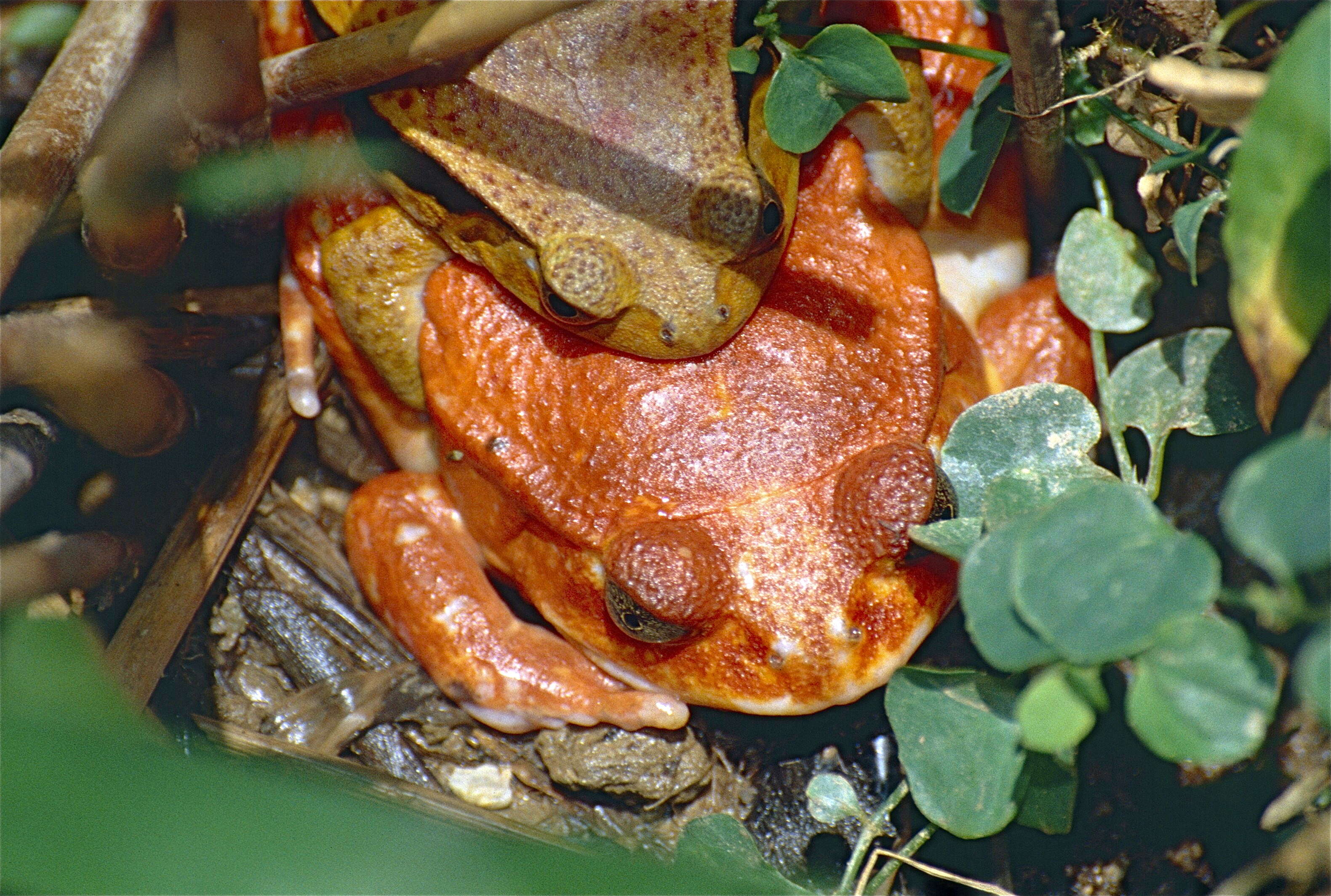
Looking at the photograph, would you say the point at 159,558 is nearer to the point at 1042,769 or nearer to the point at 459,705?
the point at 459,705

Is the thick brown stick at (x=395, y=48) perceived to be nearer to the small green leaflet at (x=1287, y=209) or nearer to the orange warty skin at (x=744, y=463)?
the orange warty skin at (x=744, y=463)

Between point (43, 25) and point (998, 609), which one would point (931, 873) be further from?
point (43, 25)

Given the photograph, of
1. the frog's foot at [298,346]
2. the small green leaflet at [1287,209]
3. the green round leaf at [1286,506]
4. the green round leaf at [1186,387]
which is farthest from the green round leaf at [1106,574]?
the frog's foot at [298,346]

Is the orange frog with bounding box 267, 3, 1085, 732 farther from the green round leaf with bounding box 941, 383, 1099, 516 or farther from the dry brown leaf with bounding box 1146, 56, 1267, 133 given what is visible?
the dry brown leaf with bounding box 1146, 56, 1267, 133

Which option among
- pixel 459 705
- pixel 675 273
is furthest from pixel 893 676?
pixel 459 705

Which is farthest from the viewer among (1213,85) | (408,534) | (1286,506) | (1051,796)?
(408,534)

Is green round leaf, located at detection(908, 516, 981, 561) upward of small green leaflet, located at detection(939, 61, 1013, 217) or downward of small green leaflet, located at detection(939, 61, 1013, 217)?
downward

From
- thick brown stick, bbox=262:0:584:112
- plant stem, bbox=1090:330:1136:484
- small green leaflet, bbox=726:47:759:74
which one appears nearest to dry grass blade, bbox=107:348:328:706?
thick brown stick, bbox=262:0:584:112

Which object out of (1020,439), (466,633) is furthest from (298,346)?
(1020,439)
